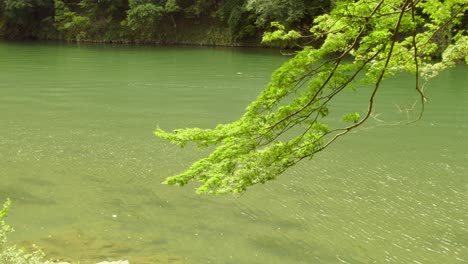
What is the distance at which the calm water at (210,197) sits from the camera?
5824 mm

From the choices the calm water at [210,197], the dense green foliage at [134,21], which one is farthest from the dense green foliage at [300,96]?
the dense green foliage at [134,21]

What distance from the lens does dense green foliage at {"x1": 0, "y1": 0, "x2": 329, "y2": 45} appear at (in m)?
29.3

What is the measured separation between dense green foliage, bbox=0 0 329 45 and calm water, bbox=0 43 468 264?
15623mm

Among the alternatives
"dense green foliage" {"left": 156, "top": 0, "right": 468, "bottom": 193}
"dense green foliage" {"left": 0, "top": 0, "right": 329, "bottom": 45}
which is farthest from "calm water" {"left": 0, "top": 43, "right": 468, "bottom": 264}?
"dense green foliage" {"left": 0, "top": 0, "right": 329, "bottom": 45}

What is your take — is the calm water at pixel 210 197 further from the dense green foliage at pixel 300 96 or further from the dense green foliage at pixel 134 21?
the dense green foliage at pixel 134 21

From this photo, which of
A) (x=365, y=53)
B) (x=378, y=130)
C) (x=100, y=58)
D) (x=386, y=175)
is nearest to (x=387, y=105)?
(x=378, y=130)

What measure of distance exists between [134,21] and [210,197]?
2516 cm

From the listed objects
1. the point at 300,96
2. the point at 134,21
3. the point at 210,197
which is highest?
the point at 134,21

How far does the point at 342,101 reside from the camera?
13.8m

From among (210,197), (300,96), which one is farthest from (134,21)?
(300,96)

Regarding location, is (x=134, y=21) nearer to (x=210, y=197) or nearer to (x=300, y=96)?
(x=210, y=197)

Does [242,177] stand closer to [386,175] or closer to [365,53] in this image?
[365,53]

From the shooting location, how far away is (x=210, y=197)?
7.19 metres

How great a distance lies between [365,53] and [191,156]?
5907 millimetres
